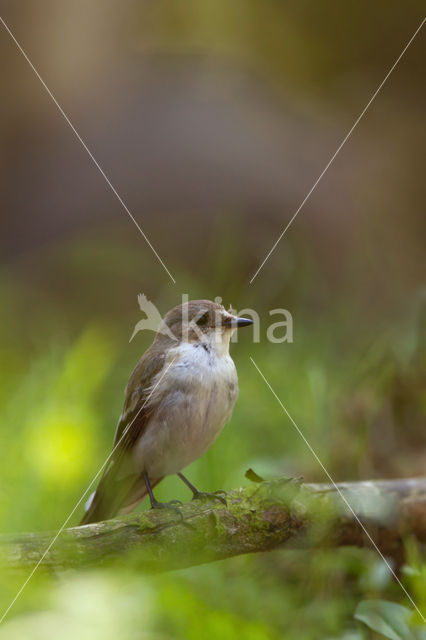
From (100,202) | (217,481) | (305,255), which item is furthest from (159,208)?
(217,481)

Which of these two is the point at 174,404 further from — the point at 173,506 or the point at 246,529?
the point at 246,529

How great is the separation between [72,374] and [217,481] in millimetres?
741

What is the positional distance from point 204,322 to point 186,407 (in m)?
0.32

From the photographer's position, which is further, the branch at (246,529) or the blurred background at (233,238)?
the blurred background at (233,238)

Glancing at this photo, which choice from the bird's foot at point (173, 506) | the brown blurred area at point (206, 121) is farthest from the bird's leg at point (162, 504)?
the brown blurred area at point (206, 121)

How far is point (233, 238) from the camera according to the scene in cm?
538

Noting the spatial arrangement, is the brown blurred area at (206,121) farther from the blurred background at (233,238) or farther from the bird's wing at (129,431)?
the bird's wing at (129,431)

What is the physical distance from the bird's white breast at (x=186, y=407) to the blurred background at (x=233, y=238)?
0.25m

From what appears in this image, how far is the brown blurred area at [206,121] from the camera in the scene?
6887 millimetres

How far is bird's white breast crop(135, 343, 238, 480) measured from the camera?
2.39 meters

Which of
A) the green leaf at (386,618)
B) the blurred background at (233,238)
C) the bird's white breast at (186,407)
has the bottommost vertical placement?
the green leaf at (386,618)

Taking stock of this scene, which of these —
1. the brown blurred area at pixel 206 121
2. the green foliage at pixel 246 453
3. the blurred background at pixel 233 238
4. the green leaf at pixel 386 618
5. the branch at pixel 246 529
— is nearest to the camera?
the green foliage at pixel 246 453

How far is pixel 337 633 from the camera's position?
8.13 feet

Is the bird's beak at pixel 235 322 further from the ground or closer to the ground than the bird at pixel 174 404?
further from the ground
